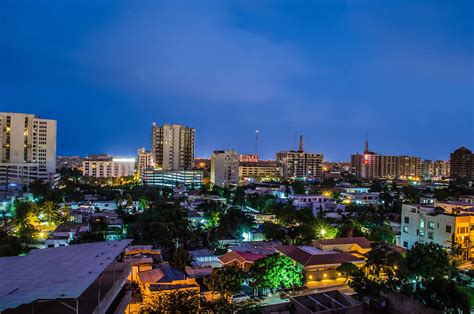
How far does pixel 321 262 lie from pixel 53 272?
26.5ft

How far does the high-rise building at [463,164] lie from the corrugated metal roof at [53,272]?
208ft

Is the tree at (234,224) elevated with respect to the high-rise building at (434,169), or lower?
lower

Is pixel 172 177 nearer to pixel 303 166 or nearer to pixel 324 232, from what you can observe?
pixel 303 166

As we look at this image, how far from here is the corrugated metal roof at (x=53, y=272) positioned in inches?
154

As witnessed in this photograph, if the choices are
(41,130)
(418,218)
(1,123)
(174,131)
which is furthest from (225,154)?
(418,218)

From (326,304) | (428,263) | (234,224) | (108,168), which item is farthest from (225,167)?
(326,304)

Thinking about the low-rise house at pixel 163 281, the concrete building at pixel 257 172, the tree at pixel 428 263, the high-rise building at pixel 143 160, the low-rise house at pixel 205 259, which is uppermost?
the high-rise building at pixel 143 160

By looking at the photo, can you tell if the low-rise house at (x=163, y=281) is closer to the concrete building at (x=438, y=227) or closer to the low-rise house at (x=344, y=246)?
the low-rise house at (x=344, y=246)

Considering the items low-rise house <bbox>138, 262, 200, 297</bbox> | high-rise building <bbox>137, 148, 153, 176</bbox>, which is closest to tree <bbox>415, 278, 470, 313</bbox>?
low-rise house <bbox>138, 262, 200, 297</bbox>

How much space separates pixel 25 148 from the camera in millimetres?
32438

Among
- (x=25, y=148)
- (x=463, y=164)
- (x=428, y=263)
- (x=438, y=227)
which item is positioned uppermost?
(x=25, y=148)

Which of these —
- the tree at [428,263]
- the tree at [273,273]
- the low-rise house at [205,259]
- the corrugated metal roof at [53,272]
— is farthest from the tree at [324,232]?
the corrugated metal roof at [53,272]

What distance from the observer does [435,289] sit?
820 cm

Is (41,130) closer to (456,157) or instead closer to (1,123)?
(1,123)
